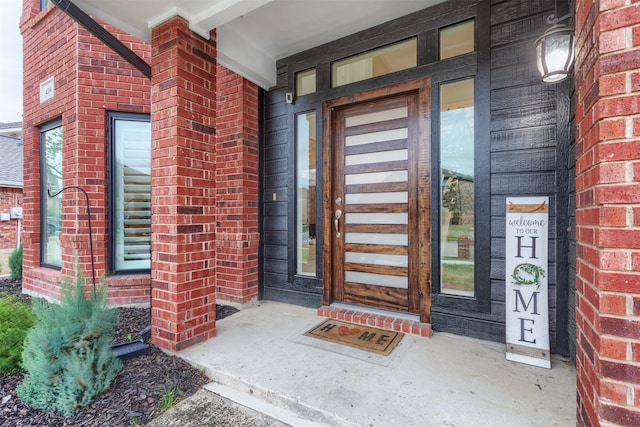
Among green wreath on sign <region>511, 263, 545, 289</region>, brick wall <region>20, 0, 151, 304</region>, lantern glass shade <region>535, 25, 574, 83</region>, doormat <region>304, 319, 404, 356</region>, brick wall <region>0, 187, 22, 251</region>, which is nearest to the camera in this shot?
lantern glass shade <region>535, 25, 574, 83</region>

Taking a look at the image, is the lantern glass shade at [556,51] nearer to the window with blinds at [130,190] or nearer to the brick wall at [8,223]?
the window with blinds at [130,190]

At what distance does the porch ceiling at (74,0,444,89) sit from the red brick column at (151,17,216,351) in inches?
6.1

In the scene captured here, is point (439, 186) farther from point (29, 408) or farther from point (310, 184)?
point (29, 408)

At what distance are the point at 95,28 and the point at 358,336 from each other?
319 centimetres

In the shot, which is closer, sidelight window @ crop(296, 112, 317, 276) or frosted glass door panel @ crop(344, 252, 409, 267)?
frosted glass door panel @ crop(344, 252, 409, 267)

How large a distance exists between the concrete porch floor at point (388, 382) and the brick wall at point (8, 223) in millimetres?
10401

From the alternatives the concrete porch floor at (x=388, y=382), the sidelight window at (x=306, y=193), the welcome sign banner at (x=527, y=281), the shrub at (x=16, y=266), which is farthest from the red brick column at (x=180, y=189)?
the shrub at (x=16, y=266)

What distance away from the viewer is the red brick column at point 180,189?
2.18 metres

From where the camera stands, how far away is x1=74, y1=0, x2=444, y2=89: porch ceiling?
2125 millimetres

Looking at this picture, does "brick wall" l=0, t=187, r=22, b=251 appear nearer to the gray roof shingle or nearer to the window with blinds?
the gray roof shingle

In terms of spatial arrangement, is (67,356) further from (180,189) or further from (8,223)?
(8,223)

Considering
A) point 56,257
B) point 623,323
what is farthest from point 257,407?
point 56,257

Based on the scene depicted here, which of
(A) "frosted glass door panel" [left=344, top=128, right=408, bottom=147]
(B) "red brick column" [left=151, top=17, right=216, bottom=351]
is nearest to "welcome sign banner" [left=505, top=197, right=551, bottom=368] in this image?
(A) "frosted glass door panel" [left=344, top=128, right=408, bottom=147]

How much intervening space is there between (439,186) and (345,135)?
111 centimetres
